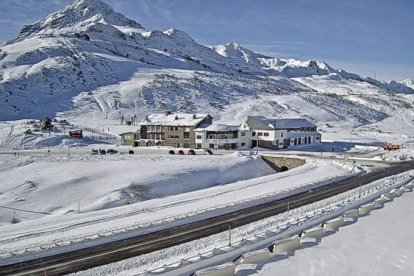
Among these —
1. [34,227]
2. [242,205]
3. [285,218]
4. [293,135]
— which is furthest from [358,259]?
[293,135]

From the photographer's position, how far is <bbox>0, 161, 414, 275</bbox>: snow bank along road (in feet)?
81.6

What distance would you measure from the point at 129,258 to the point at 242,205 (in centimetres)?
1526

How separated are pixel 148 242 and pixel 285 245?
33.0 ft

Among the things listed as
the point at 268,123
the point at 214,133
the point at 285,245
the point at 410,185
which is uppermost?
the point at 268,123

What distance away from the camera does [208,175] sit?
5841 centimetres

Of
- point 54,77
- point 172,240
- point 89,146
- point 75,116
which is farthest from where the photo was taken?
point 54,77

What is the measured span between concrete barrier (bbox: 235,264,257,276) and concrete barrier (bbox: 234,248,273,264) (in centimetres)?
38

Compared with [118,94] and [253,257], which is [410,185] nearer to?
[253,257]

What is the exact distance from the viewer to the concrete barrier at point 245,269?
19.6 meters

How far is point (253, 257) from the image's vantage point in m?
21.2

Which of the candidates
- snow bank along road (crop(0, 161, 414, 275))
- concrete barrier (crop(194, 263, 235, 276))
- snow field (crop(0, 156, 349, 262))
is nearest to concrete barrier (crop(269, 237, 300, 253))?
concrete barrier (crop(194, 263, 235, 276))

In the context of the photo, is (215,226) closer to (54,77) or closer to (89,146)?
(89,146)

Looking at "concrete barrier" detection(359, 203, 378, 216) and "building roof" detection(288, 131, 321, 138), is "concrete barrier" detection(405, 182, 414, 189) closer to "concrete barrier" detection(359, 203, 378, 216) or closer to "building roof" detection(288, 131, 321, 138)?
"concrete barrier" detection(359, 203, 378, 216)

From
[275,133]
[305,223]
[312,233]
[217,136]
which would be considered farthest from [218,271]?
[275,133]
